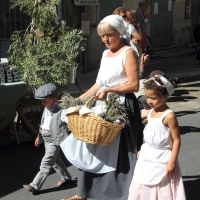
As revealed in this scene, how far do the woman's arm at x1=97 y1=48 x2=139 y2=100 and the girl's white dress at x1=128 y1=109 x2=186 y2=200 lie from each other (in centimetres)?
30

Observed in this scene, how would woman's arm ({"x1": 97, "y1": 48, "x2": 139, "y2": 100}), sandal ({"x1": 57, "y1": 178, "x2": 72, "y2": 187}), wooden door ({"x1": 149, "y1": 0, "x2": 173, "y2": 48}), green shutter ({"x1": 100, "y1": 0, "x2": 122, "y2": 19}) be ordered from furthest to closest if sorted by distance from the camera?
wooden door ({"x1": 149, "y1": 0, "x2": 173, "y2": 48}) → green shutter ({"x1": 100, "y1": 0, "x2": 122, "y2": 19}) → sandal ({"x1": 57, "y1": 178, "x2": 72, "y2": 187}) → woman's arm ({"x1": 97, "y1": 48, "x2": 139, "y2": 100})

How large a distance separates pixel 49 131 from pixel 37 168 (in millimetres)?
995

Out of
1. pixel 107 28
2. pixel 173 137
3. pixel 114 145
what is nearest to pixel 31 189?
pixel 114 145

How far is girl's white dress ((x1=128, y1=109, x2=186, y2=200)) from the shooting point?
4.08 m

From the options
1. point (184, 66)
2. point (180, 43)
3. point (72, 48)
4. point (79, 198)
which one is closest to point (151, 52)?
point (184, 66)

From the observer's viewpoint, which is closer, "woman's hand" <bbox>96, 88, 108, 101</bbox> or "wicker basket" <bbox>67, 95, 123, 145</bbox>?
"wicker basket" <bbox>67, 95, 123, 145</bbox>

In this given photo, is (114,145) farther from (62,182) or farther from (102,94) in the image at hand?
(62,182)

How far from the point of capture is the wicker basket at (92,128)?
4070mm

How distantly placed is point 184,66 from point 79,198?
9.97m

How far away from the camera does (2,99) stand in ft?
19.7

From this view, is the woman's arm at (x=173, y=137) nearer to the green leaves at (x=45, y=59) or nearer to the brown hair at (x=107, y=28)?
the brown hair at (x=107, y=28)

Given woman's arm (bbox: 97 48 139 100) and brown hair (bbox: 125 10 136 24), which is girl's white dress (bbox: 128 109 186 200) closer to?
woman's arm (bbox: 97 48 139 100)

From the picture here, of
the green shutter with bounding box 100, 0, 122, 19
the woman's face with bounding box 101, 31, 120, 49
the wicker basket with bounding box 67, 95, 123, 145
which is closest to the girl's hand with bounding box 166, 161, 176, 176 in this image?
the wicker basket with bounding box 67, 95, 123, 145

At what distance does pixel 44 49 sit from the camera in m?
6.59
